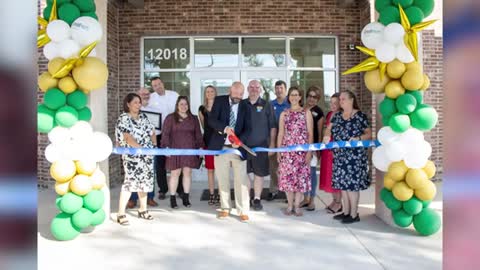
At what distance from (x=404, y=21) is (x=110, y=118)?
5.72 m

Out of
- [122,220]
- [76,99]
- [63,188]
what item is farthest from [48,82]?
[122,220]

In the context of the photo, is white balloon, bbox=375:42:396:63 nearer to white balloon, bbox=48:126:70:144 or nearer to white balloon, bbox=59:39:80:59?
white balloon, bbox=59:39:80:59

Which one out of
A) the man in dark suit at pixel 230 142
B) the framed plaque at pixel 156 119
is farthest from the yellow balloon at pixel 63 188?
the framed plaque at pixel 156 119

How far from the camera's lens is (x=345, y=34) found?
29.6 feet

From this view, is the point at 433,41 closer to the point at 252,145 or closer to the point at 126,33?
the point at 252,145

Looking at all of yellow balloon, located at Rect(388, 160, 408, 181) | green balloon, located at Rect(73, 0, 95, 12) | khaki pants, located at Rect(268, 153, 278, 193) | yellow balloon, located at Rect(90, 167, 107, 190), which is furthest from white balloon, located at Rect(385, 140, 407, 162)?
green balloon, located at Rect(73, 0, 95, 12)

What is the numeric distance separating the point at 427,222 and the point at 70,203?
3810 millimetres

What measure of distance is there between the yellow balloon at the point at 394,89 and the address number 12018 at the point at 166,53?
5.25 m

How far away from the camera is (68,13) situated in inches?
189

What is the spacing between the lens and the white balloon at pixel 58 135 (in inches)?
186

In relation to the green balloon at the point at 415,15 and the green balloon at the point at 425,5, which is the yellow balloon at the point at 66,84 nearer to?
the green balloon at the point at 415,15

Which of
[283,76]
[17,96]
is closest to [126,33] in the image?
[283,76]

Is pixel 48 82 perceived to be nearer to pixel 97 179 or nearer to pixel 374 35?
pixel 97 179

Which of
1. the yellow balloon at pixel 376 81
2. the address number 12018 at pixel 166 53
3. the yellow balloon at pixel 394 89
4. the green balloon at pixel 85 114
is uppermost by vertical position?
the address number 12018 at pixel 166 53
